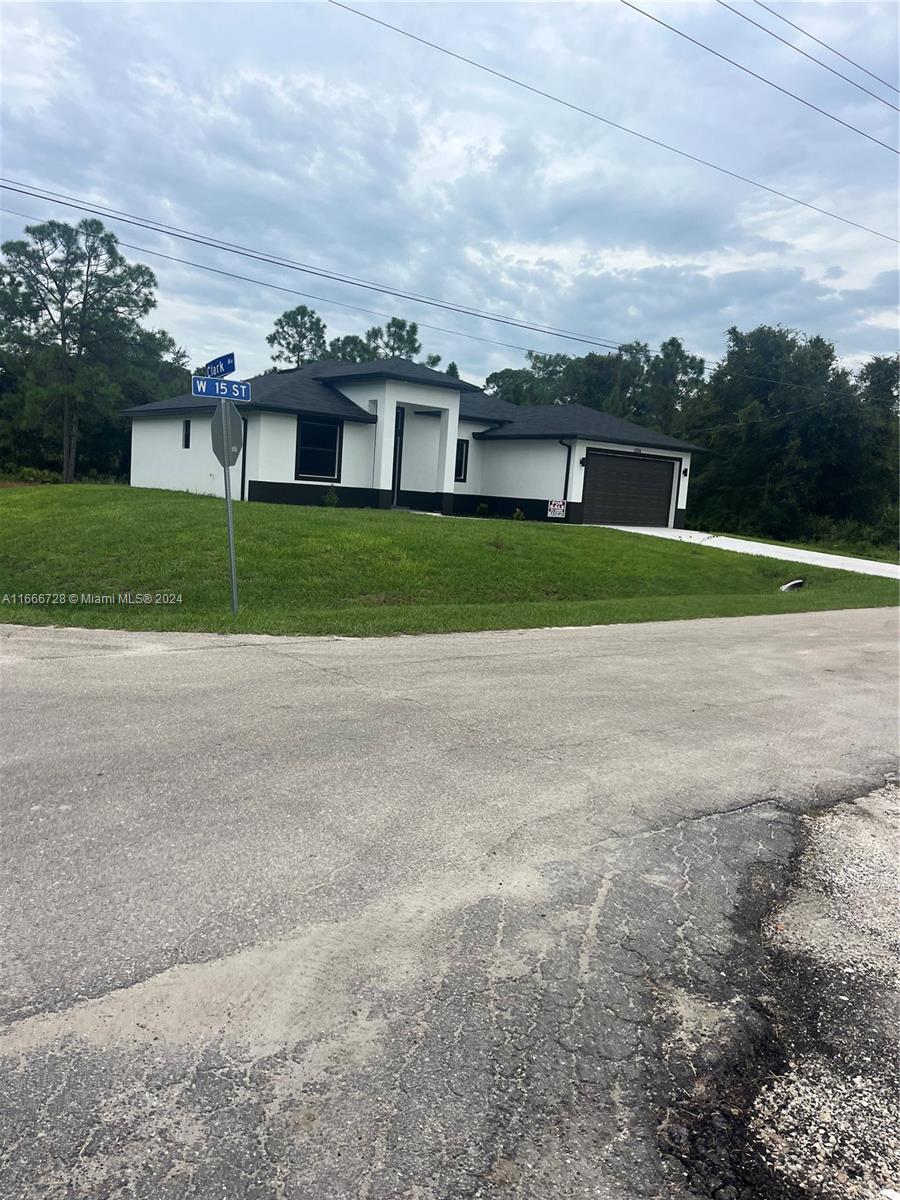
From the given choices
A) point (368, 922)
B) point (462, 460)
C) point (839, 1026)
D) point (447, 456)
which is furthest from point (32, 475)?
point (839, 1026)

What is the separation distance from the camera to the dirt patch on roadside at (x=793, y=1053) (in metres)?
2.47

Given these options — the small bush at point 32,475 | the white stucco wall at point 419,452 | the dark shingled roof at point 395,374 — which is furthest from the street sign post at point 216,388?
the small bush at point 32,475

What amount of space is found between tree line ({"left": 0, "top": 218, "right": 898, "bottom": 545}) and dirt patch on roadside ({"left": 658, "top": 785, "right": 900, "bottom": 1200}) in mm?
37314

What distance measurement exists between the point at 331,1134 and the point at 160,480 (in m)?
29.3

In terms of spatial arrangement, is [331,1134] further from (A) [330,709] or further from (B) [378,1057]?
(A) [330,709]

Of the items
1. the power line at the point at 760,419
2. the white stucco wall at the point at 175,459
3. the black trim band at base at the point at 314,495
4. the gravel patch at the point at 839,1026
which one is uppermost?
the power line at the point at 760,419

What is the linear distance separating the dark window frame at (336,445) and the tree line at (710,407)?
19366 mm

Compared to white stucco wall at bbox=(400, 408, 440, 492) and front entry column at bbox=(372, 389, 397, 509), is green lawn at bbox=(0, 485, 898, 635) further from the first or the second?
white stucco wall at bbox=(400, 408, 440, 492)

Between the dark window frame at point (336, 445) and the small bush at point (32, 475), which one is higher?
the dark window frame at point (336, 445)

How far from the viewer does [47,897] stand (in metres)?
3.70

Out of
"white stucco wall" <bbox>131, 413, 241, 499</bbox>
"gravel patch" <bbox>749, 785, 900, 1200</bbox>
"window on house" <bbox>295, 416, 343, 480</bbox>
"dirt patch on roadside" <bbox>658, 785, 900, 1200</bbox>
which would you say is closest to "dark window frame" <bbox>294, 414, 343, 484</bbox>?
"window on house" <bbox>295, 416, 343, 480</bbox>

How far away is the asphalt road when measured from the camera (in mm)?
2457

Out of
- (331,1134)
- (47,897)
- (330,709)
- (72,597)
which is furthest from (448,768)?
(72,597)

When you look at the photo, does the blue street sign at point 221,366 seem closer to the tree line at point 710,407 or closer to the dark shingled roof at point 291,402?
the dark shingled roof at point 291,402
